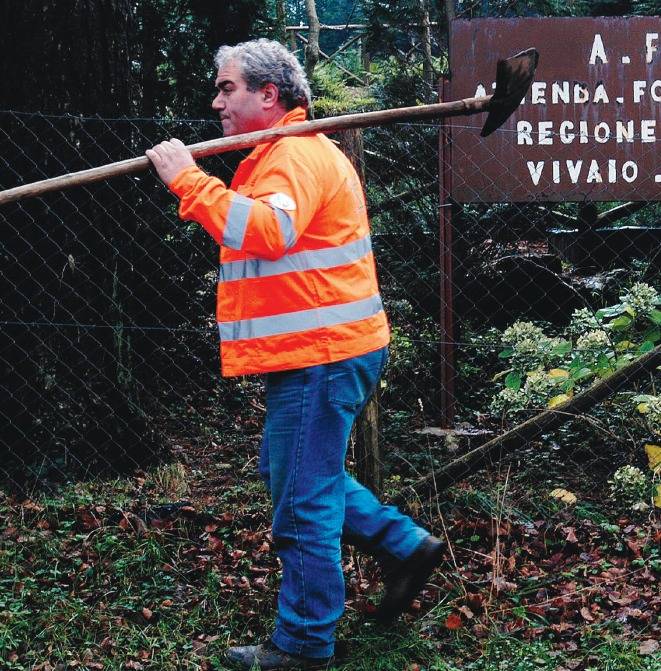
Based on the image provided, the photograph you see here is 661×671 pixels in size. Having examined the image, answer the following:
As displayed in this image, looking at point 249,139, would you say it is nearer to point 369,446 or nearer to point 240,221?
point 240,221

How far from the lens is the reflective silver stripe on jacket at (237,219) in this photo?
102 inches

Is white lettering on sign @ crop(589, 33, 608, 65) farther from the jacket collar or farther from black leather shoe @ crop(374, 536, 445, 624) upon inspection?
black leather shoe @ crop(374, 536, 445, 624)

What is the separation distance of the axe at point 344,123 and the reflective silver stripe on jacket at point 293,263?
378 mm

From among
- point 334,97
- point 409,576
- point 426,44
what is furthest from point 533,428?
point 334,97

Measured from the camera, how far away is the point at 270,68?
2.85m

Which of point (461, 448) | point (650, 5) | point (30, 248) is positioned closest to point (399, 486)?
point (461, 448)

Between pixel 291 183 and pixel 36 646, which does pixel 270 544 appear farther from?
pixel 291 183

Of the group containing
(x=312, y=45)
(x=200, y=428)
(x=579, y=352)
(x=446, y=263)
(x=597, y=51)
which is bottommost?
(x=200, y=428)

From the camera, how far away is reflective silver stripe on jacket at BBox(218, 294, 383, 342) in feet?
9.07

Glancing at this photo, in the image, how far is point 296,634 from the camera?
2.94m

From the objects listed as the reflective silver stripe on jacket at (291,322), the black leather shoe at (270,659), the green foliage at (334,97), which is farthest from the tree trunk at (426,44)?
the black leather shoe at (270,659)

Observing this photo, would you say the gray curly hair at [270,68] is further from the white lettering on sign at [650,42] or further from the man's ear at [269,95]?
the white lettering on sign at [650,42]

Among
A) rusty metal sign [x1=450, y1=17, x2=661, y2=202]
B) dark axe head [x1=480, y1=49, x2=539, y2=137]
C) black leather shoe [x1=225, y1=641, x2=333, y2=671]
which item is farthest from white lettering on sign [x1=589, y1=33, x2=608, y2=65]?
black leather shoe [x1=225, y1=641, x2=333, y2=671]

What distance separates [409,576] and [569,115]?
2831mm
